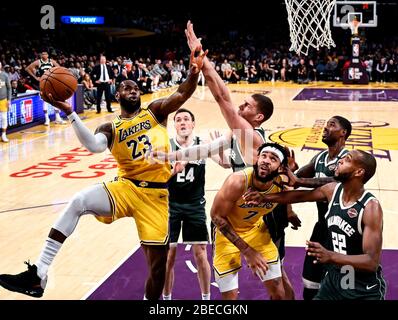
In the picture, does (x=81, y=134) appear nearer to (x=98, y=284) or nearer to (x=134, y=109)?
(x=134, y=109)

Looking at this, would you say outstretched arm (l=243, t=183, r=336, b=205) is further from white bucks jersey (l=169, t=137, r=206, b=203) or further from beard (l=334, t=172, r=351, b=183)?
white bucks jersey (l=169, t=137, r=206, b=203)

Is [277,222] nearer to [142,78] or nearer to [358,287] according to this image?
[358,287]

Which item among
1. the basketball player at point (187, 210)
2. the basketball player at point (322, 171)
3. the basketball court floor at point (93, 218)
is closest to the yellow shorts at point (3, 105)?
the basketball court floor at point (93, 218)

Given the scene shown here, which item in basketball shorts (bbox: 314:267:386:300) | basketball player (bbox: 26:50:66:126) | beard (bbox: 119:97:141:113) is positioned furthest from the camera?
basketball player (bbox: 26:50:66:126)

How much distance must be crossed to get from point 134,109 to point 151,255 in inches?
44.7

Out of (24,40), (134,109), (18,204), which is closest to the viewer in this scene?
(134,109)

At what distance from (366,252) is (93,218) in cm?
469

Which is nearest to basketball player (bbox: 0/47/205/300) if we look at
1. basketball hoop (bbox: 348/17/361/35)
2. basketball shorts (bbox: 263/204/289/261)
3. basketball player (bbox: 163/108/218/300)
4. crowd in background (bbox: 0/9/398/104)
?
basketball player (bbox: 163/108/218/300)

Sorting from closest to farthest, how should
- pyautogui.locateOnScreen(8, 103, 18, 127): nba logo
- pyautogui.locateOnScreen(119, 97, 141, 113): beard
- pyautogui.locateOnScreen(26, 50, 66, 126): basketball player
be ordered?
pyautogui.locateOnScreen(119, 97, 141, 113): beard < pyautogui.locateOnScreen(8, 103, 18, 127): nba logo < pyautogui.locateOnScreen(26, 50, 66, 126): basketball player

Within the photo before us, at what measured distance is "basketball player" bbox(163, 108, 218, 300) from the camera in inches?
201

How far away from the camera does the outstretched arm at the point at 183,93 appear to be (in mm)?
4543
